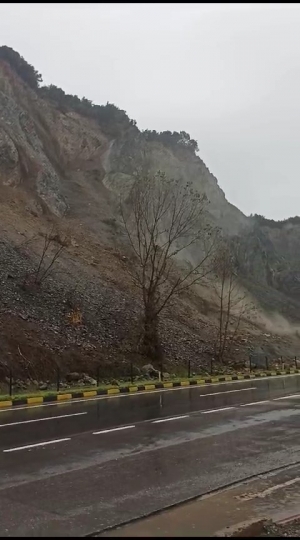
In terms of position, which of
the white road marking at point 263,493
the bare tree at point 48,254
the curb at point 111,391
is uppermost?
the bare tree at point 48,254

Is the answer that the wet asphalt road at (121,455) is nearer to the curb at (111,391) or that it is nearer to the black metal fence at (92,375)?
the curb at (111,391)

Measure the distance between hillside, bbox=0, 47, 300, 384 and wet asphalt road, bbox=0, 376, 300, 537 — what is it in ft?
24.6

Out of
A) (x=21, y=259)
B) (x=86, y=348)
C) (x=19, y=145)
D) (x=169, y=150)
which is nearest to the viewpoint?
(x=86, y=348)

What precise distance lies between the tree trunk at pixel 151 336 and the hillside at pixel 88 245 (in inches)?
26.5

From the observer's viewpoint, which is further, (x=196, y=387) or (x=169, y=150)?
(x=169, y=150)

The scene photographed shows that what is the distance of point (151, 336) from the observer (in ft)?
88.3

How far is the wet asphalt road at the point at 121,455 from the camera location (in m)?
6.14

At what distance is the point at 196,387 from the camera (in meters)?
22.1

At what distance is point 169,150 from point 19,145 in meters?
33.0

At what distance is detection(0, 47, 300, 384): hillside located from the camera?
24.5 m

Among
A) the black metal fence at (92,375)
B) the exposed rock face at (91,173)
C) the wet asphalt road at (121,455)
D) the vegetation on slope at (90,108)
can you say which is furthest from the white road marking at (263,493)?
the vegetation on slope at (90,108)

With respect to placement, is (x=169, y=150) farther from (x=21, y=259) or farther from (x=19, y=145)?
(x=21, y=259)

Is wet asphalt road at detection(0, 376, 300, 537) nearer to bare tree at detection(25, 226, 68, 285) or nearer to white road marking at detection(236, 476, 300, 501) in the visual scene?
white road marking at detection(236, 476, 300, 501)

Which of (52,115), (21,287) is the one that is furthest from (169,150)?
(21,287)
